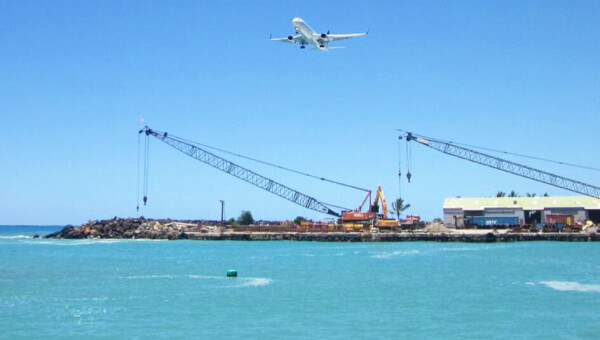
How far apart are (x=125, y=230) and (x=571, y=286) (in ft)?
300

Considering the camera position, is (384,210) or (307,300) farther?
(384,210)

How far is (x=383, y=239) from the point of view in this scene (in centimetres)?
9062

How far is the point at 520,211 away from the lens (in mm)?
102938

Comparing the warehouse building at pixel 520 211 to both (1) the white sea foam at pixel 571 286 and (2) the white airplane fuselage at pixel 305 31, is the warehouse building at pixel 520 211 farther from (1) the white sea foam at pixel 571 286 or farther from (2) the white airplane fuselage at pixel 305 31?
(1) the white sea foam at pixel 571 286

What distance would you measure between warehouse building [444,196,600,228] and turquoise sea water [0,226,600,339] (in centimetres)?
5090

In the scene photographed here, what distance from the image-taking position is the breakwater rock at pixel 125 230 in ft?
349

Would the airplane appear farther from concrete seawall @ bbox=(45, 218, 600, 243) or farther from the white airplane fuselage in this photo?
concrete seawall @ bbox=(45, 218, 600, 243)

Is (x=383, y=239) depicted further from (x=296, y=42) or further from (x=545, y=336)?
(x=545, y=336)

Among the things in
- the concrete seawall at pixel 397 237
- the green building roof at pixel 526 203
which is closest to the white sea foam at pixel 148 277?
the concrete seawall at pixel 397 237

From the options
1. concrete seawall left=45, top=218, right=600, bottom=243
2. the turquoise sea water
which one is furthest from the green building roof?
the turquoise sea water

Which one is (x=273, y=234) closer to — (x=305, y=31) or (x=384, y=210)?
(x=384, y=210)

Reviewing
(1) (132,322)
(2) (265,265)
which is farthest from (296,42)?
(1) (132,322)

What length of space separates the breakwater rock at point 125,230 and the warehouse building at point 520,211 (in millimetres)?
49250

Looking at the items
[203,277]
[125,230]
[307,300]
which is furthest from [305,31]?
[125,230]
